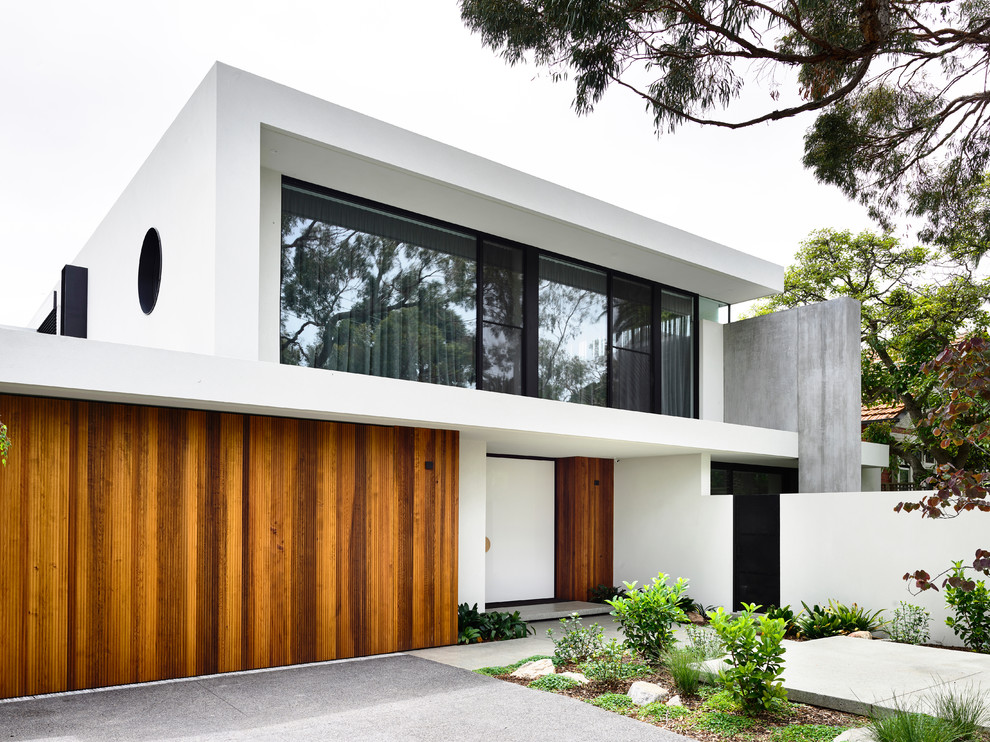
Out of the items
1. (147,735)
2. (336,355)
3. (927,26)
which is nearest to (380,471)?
(336,355)

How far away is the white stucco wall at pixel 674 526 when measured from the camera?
443 inches

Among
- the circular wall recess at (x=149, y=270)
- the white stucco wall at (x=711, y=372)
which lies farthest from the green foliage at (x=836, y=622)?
the circular wall recess at (x=149, y=270)

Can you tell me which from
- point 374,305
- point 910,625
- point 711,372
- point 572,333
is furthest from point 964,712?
point 711,372

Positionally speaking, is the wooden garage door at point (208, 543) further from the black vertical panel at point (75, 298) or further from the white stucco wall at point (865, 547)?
the black vertical panel at point (75, 298)

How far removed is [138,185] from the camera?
32.0ft

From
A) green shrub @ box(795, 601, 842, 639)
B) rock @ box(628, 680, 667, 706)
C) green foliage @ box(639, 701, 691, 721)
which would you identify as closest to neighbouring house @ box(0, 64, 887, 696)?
green shrub @ box(795, 601, 842, 639)

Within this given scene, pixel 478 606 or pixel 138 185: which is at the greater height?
pixel 138 185

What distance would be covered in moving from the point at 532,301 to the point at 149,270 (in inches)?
186

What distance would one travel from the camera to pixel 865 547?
9.69 meters

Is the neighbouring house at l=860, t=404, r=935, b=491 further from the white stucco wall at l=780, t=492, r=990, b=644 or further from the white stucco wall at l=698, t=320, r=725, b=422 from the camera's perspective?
the white stucco wall at l=780, t=492, r=990, b=644

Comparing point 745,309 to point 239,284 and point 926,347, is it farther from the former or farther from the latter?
point 239,284

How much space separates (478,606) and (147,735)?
5.05m

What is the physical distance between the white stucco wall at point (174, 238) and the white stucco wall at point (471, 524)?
356 centimetres

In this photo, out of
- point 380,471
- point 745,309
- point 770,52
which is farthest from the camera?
point 745,309
